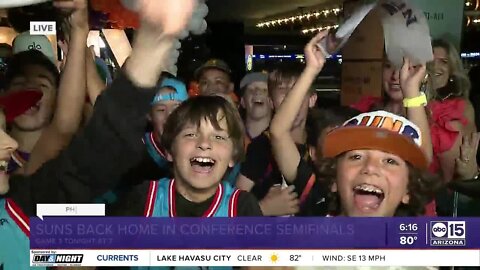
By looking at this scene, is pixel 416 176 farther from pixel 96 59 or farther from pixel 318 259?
pixel 96 59

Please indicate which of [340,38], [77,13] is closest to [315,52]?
[340,38]

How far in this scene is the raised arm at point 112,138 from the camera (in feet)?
6.41

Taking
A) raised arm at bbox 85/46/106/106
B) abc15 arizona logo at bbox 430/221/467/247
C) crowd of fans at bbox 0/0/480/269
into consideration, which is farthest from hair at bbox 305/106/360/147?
raised arm at bbox 85/46/106/106

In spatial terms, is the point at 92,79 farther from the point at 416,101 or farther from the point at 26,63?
the point at 416,101

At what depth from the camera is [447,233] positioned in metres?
2.14

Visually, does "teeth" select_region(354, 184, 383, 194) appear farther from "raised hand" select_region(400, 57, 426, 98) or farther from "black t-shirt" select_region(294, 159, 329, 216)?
"raised hand" select_region(400, 57, 426, 98)

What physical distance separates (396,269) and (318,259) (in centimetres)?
22

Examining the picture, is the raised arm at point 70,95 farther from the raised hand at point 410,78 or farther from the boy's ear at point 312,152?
the raised hand at point 410,78

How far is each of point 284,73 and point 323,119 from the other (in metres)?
0.17

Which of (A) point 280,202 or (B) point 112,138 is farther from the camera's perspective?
(A) point 280,202

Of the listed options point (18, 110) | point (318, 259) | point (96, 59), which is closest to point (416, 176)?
point (318, 259)

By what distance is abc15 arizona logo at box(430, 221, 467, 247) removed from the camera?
214 cm

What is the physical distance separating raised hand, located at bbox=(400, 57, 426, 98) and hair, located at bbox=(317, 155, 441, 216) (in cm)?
21

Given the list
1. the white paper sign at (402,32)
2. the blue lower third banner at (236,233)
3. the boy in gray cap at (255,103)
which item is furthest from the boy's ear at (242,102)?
the white paper sign at (402,32)
